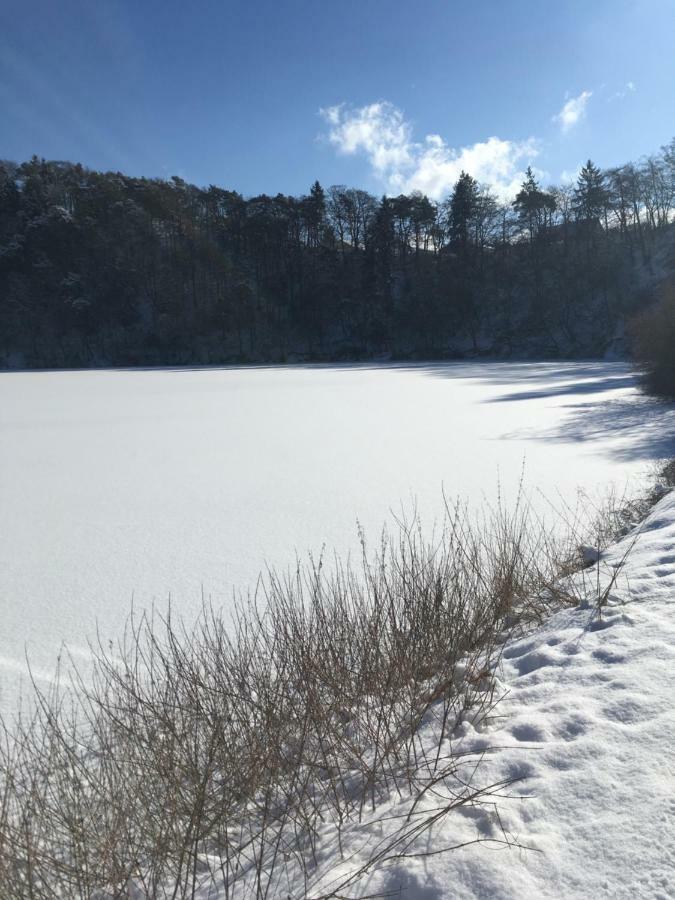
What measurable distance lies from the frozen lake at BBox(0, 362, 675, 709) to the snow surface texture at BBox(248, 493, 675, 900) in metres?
2.54

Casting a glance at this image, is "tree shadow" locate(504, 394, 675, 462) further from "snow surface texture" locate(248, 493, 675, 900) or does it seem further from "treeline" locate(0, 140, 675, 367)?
"treeline" locate(0, 140, 675, 367)

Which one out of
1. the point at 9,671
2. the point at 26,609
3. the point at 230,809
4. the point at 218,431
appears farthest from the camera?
the point at 218,431

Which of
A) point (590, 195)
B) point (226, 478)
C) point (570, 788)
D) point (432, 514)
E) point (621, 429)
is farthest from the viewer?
point (590, 195)

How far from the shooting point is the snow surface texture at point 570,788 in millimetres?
1656

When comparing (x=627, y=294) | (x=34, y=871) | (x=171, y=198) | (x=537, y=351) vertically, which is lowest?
(x=34, y=871)

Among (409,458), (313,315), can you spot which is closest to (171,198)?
(313,315)

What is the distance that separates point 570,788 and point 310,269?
6434cm

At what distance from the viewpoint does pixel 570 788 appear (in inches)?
78.9

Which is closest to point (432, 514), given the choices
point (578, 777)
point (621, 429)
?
point (578, 777)

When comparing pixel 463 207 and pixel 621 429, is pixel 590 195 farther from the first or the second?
pixel 621 429

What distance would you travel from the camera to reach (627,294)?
47.8 m

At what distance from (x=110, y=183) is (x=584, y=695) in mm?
71910

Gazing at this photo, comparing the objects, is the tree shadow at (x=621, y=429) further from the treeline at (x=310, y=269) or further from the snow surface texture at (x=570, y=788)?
the treeline at (x=310, y=269)

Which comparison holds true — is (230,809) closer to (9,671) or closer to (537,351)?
(9,671)
